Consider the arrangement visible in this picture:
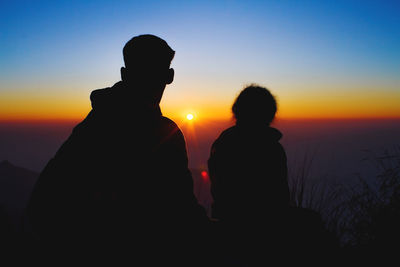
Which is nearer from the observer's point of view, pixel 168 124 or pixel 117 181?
pixel 117 181

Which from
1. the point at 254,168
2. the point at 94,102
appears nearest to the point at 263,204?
the point at 254,168

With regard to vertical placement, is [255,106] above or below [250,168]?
above

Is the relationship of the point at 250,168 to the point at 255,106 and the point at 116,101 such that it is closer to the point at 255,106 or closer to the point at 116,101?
the point at 255,106

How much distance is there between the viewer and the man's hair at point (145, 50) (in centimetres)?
120

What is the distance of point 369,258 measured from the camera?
2307 mm

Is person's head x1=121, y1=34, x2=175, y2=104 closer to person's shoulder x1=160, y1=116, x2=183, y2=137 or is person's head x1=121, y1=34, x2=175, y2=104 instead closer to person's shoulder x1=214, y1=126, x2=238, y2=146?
person's shoulder x1=160, y1=116, x2=183, y2=137

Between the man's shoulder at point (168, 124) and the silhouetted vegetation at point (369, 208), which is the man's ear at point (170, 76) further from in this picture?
the silhouetted vegetation at point (369, 208)

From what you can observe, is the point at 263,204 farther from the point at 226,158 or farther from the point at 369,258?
the point at 369,258

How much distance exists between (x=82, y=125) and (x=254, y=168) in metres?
1.69

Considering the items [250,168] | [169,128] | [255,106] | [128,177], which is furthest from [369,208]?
[128,177]

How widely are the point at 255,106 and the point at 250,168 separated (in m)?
0.55

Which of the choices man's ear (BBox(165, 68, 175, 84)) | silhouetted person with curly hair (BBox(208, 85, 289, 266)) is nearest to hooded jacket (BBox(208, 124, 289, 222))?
silhouetted person with curly hair (BBox(208, 85, 289, 266))

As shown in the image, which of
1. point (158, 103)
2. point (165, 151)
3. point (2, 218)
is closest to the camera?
point (165, 151)

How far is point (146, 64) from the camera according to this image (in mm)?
1218
